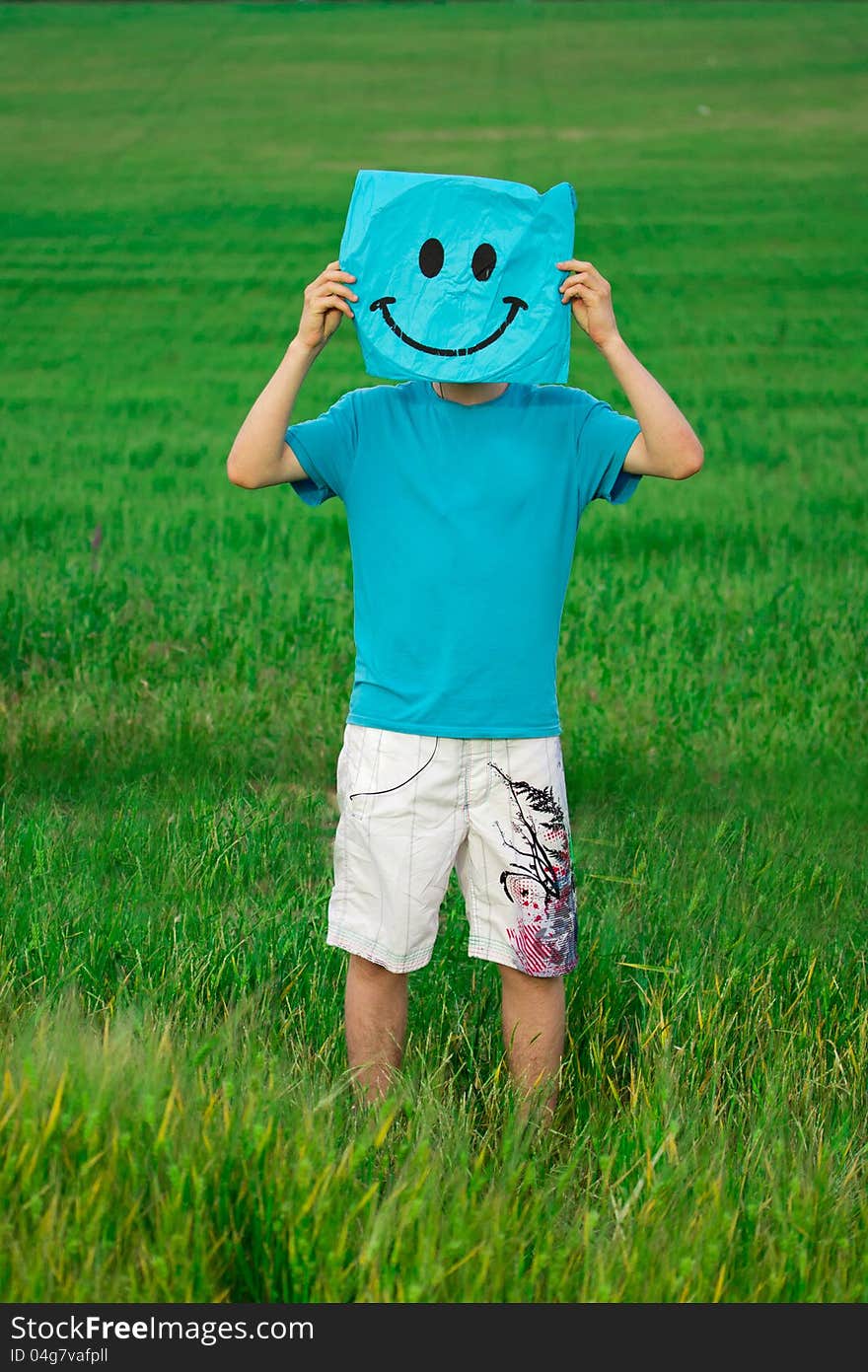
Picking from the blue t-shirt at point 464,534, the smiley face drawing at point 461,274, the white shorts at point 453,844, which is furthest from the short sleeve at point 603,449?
the white shorts at point 453,844

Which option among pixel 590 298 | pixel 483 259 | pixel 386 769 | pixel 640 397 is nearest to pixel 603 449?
pixel 640 397

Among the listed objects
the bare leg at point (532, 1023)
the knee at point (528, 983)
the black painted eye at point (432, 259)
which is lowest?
the bare leg at point (532, 1023)

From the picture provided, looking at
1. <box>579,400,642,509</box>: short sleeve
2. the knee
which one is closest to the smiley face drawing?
<box>579,400,642,509</box>: short sleeve

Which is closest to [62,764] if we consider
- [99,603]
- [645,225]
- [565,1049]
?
[99,603]

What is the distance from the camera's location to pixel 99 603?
5.65 metres

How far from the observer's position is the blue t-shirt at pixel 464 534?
7.79 ft

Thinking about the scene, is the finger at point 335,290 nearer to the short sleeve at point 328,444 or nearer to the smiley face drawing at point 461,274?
the smiley face drawing at point 461,274

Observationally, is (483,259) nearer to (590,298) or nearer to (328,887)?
(590,298)

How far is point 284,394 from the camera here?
237cm

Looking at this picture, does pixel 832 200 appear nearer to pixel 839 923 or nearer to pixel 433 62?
pixel 433 62

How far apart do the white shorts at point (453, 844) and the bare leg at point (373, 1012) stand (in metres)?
0.06

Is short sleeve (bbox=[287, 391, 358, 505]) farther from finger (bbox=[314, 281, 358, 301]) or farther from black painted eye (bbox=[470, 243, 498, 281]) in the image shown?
black painted eye (bbox=[470, 243, 498, 281])

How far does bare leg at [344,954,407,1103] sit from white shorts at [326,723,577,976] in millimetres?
59

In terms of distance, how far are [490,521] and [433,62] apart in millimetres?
21256
